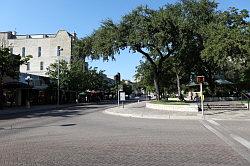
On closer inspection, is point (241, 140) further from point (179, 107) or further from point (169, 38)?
point (169, 38)

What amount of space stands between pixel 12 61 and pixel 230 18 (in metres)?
27.4

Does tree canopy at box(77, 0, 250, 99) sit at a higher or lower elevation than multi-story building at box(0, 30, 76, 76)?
lower

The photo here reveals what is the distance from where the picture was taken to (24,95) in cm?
5772

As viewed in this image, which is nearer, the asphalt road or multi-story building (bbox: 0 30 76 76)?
the asphalt road

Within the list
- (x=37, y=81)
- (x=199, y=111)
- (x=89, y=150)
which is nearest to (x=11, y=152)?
(x=89, y=150)

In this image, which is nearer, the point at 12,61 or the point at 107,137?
the point at 107,137

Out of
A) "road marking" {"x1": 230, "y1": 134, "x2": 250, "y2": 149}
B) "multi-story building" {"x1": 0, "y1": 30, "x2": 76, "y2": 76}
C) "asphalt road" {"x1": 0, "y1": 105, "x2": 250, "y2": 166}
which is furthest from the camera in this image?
"multi-story building" {"x1": 0, "y1": 30, "x2": 76, "y2": 76}

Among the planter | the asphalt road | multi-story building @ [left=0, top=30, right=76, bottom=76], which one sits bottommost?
the asphalt road

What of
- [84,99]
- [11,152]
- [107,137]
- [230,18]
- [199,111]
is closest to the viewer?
[11,152]

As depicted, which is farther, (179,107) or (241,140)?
(179,107)

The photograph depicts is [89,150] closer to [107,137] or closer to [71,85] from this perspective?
[107,137]

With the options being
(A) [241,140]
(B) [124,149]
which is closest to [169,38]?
(A) [241,140]

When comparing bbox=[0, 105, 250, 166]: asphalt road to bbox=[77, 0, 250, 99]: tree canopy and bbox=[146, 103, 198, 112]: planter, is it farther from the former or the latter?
bbox=[77, 0, 250, 99]: tree canopy

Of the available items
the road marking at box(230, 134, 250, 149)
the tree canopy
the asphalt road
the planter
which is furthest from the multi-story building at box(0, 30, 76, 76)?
the road marking at box(230, 134, 250, 149)
